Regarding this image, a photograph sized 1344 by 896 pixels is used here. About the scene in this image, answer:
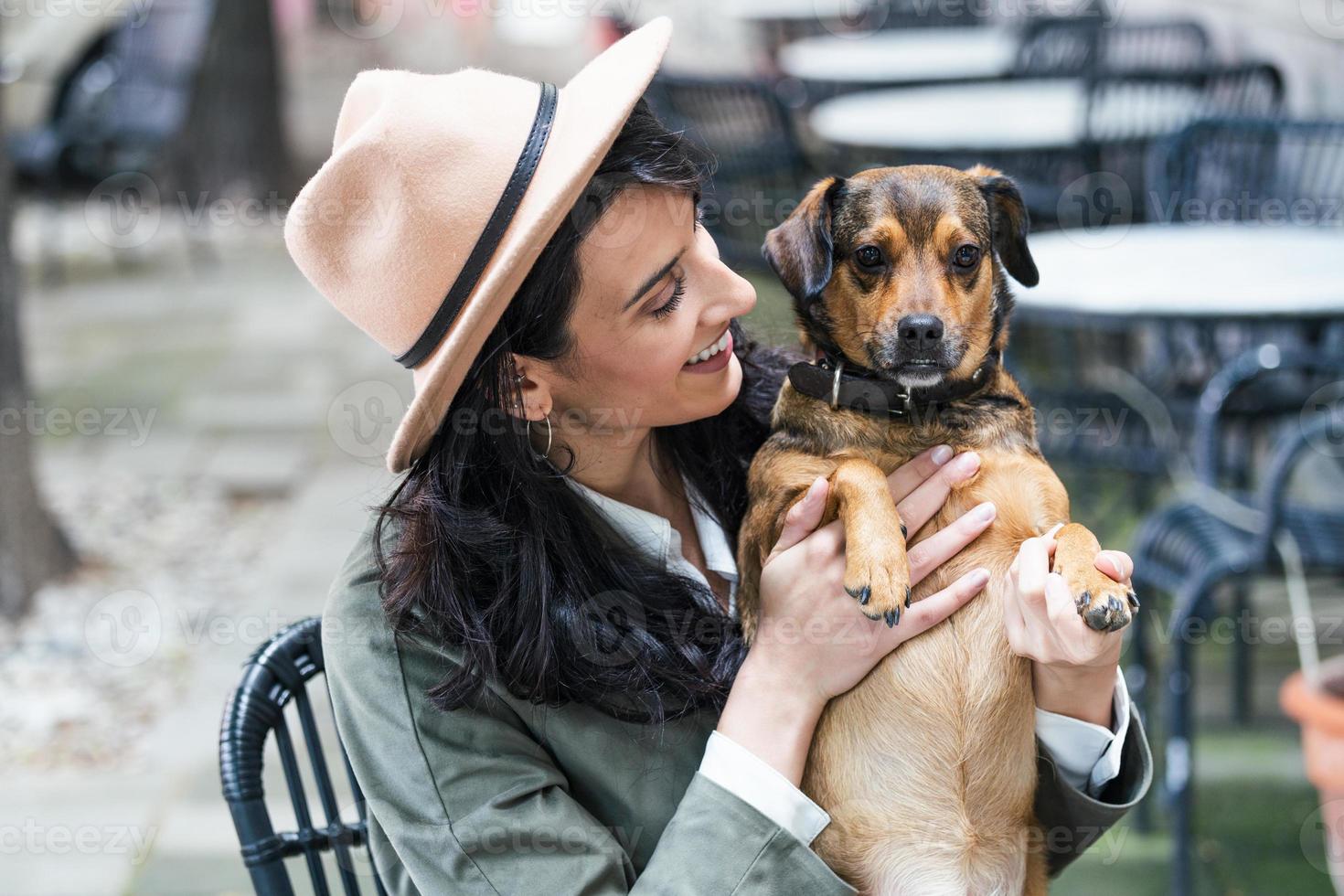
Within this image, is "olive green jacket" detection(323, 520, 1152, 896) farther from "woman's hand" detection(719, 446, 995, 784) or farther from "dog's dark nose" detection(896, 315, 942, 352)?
"dog's dark nose" detection(896, 315, 942, 352)

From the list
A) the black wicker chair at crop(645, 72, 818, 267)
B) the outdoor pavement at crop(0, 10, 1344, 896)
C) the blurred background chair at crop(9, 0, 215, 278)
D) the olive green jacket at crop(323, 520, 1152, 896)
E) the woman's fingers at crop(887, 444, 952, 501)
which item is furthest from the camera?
the blurred background chair at crop(9, 0, 215, 278)

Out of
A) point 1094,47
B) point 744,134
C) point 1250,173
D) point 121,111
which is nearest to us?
point 1250,173

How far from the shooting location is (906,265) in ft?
5.93

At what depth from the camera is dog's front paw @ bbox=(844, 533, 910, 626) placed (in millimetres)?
1576

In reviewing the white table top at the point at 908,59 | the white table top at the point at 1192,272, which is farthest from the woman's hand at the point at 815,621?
the white table top at the point at 908,59

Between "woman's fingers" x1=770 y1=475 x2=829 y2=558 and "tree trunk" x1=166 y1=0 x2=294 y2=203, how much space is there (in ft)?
27.0

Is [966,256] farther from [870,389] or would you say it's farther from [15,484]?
[15,484]

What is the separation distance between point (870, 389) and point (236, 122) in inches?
337

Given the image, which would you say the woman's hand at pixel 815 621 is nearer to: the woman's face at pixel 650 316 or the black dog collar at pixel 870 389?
the black dog collar at pixel 870 389

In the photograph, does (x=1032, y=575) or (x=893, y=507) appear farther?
(x=893, y=507)

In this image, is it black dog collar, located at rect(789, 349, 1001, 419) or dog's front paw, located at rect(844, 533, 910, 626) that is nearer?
dog's front paw, located at rect(844, 533, 910, 626)

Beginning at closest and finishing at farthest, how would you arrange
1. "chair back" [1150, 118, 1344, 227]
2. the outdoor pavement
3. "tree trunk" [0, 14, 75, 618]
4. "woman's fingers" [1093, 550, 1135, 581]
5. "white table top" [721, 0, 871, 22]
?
1. "woman's fingers" [1093, 550, 1135, 581]
2. the outdoor pavement
3. "chair back" [1150, 118, 1344, 227]
4. "tree trunk" [0, 14, 75, 618]
5. "white table top" [721, 0, 871, 22]

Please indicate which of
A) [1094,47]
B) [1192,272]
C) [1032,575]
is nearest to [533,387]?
[1032,575]

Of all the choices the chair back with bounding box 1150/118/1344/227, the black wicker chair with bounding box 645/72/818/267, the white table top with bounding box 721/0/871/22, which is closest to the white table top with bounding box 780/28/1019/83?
the black wicker chair with bounding box 645/72/818/267
